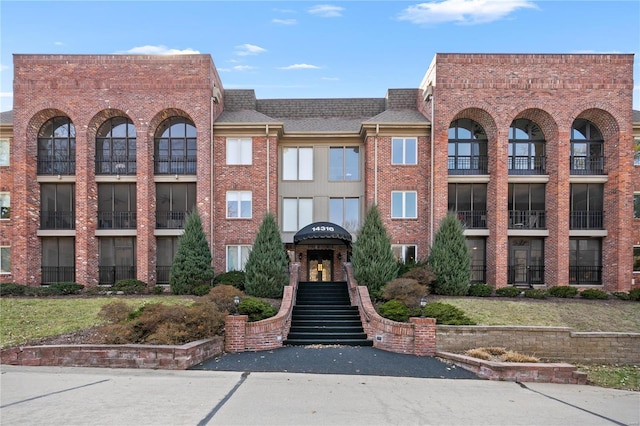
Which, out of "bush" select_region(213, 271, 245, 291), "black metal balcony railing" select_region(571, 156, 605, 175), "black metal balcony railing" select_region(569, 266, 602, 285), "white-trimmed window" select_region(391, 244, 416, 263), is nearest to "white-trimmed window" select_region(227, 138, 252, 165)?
"bush" select_region(213, 271, 245, 291)

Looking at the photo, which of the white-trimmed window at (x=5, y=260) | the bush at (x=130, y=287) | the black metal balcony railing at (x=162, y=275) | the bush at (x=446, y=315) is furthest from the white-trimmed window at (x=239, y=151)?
the white-trimmed window at (x=5, y=260)

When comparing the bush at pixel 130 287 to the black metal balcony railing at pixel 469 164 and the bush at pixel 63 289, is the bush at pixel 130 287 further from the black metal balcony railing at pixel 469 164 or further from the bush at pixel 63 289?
the black metal balcony railing at pixel 469 164

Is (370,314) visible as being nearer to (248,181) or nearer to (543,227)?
(248,181)

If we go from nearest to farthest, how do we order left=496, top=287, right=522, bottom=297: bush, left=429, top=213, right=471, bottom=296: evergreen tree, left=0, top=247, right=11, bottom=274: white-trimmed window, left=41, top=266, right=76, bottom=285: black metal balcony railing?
left=429, top=213, right=471, bottom=296: evergreen tree < left=496, top=287, right=522, bottom=297: bush < left=0, top=247, right=11, bottom=274: white-trimmed window < left=41, top=266, right=76, bottom=285: black metal balcony railing

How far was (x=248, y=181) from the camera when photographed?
20.5 m

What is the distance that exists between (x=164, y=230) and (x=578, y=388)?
1828 cm

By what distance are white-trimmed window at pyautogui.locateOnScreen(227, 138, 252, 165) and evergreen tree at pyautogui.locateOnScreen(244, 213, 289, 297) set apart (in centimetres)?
487

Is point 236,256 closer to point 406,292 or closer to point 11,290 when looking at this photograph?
point 406,292

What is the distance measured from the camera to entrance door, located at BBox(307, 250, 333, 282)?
21.5m

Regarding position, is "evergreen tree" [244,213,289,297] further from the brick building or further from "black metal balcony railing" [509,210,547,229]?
"black metal balcony railing" [509,210,547,229]

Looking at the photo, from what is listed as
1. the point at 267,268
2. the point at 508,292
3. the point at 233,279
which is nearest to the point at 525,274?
the point at 508,292

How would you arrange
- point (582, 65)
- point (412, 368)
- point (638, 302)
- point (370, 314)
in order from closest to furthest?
point (412, 368) → point (370, 314) → point (638, 302) → point (582, 65)

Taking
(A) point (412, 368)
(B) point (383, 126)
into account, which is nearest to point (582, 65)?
(B) point (383, 126)

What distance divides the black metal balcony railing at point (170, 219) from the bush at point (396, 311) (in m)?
12.3
